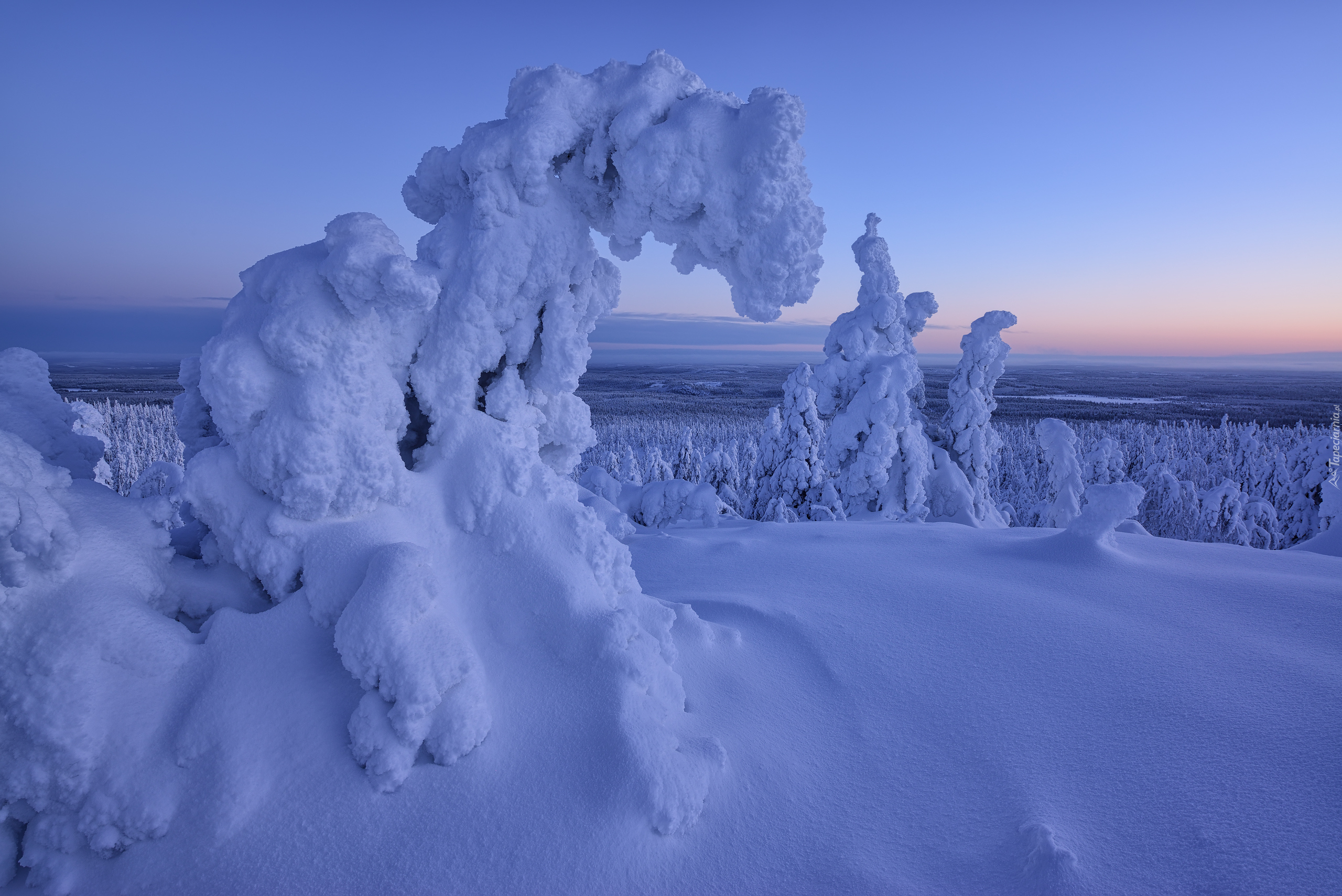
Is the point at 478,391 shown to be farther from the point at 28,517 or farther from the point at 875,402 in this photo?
the point at 875,402

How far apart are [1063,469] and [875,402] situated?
7681mm

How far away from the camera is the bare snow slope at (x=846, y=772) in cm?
261

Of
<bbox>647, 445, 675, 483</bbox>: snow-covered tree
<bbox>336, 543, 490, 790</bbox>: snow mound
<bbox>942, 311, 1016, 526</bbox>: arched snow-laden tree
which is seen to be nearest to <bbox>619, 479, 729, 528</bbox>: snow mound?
<bbox>942, 311, 1016, 526</bbox>: arched snow-laden tree

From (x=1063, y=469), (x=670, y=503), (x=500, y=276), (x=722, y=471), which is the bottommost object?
(x=722, y=471)

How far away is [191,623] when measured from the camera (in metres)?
3.73

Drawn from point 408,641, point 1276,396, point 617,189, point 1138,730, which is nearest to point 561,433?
point 617,189

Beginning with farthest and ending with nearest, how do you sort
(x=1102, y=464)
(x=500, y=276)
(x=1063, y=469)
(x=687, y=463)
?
(x=687, y=463)
(x=1102, y=464)
(x=1063, y=469)
(x=500, y=276)

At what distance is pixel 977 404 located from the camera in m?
20.6

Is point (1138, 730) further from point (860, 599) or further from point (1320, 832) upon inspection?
point (860, 599)

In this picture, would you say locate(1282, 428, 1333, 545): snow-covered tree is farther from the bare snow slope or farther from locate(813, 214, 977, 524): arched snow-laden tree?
the bare snow slope

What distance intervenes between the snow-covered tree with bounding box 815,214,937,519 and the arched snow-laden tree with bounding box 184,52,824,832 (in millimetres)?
14241

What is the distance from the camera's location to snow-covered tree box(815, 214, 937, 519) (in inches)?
699

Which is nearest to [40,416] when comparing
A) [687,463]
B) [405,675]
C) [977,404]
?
[405,675]

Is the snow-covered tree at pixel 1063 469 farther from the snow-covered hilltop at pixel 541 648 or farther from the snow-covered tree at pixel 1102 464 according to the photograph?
the snow-covered hilltop at pixel 541 648
